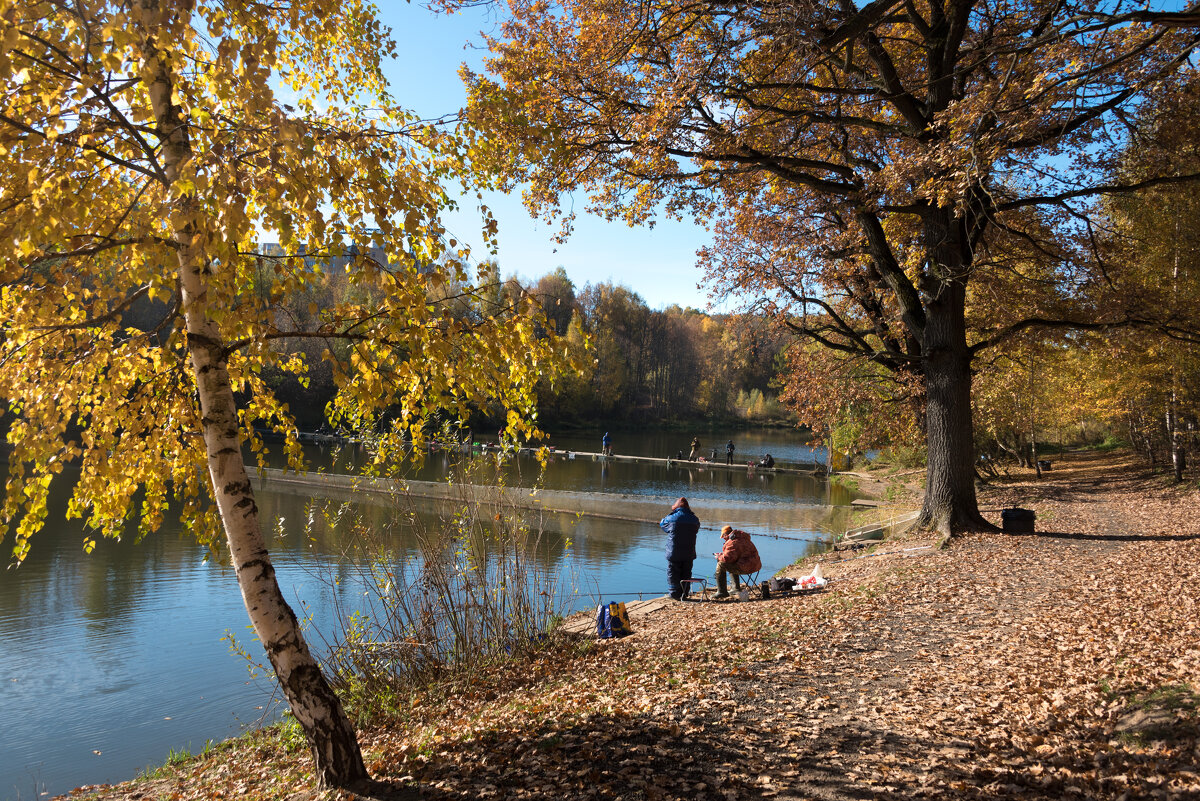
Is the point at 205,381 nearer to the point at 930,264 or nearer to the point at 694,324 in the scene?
the point at 930,264

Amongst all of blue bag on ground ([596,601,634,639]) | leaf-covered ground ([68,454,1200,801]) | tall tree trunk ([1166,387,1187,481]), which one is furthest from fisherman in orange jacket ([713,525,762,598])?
tall tree trunk ([1166,387,1187,481])

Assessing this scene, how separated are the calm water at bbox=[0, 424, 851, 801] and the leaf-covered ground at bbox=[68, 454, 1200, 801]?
1.91 m

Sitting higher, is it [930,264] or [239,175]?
[930,264]

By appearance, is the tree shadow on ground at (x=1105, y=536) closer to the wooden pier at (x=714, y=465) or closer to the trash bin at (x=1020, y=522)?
the trash bin at (x=1020, y=522)

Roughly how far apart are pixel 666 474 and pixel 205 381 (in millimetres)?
33666

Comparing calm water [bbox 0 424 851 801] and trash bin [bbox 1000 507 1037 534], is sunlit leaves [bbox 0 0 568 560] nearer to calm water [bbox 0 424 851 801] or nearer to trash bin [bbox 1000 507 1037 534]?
calm water [bbox 0 424 851 801]

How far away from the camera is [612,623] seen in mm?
8523

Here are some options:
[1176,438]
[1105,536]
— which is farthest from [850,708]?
[1176,438]

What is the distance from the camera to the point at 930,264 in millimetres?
11445

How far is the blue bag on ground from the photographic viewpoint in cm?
846

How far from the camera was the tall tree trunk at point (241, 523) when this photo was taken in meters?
3.84

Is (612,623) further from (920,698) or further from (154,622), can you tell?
(154,622)

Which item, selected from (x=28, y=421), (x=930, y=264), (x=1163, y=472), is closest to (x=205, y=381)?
(x=28, y=421)

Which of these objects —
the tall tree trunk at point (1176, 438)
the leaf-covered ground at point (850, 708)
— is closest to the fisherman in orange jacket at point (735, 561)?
the leaf-covered ground at point (850, 708)
